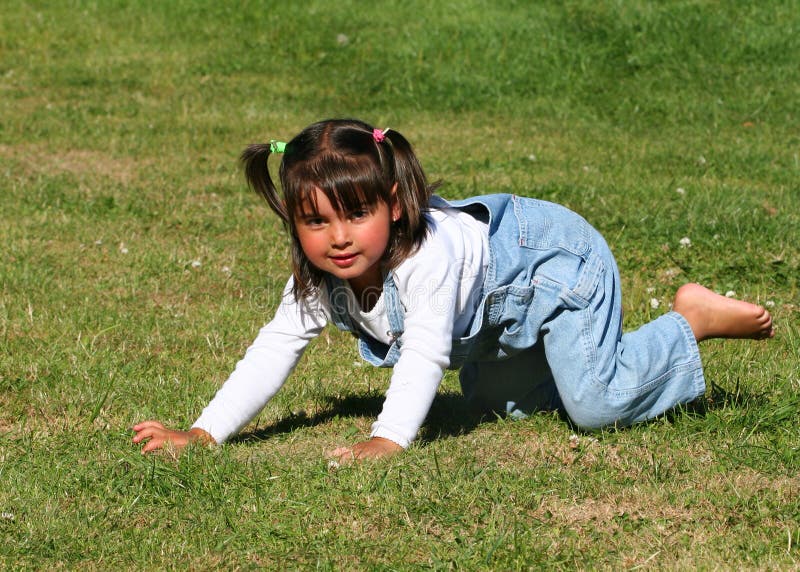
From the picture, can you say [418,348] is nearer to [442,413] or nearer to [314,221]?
[314,221]

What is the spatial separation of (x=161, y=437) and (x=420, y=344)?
961mm

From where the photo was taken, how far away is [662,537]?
321 centimetres

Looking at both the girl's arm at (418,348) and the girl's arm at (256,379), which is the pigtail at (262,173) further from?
the girl's arm at (418,348)

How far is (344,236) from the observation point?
361cm

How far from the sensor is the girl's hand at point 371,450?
359 centimetres

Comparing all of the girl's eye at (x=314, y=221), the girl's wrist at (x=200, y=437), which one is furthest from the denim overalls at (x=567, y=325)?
the girl's wrist at (x=200, y=437)

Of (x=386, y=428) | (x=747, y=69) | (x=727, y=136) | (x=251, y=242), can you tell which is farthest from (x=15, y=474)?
(x=747, y=69)

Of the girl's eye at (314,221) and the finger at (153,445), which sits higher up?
the girl's eye at (314,221)

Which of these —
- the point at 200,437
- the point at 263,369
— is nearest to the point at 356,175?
the point at 263,369

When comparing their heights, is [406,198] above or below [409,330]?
above

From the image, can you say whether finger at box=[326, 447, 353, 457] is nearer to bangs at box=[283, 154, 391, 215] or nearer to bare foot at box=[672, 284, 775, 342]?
bangs at box=[283, 154, 391, 215]

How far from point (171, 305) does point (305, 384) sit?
127 cm

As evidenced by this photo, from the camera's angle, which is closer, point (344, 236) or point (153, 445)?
point (344, 236)

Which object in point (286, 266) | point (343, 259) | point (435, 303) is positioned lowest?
point (286, 266)
